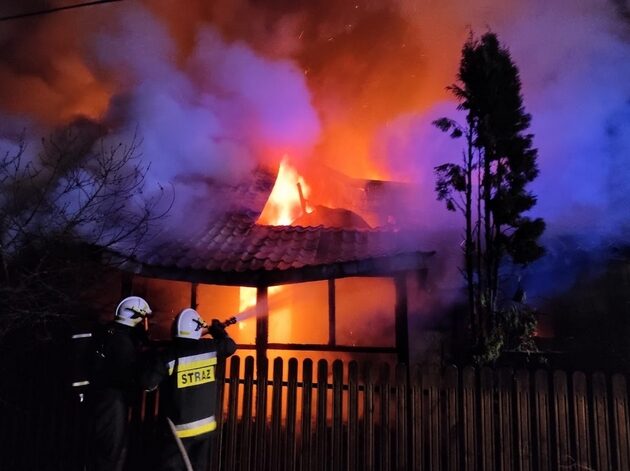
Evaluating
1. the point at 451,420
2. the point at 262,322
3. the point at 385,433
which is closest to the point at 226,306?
the point at 262,322

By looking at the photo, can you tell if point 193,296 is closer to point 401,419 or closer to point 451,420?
point 401,419

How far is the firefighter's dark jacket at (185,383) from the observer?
4.48 metres

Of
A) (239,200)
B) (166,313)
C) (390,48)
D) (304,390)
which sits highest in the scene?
(390,48)

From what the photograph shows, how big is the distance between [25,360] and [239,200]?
4.62m

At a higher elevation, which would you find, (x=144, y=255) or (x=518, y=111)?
(x=518, y=111)

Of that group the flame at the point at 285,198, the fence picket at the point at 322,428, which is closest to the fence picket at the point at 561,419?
the fence picket at the point at 322,428

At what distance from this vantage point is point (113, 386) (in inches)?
192

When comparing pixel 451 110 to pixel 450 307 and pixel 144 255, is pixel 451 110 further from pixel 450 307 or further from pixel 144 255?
pixel 144 255

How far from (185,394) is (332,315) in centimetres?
336

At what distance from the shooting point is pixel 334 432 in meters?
5.17

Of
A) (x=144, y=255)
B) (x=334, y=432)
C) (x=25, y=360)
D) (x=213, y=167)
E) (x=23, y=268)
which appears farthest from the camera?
(x=213, y=167)

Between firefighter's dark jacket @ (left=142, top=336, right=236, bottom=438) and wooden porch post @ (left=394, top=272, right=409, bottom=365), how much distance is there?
10.6 ft

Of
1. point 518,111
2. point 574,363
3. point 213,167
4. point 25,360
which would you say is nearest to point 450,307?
point 574,363

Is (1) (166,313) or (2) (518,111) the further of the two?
(2) (518,111)
